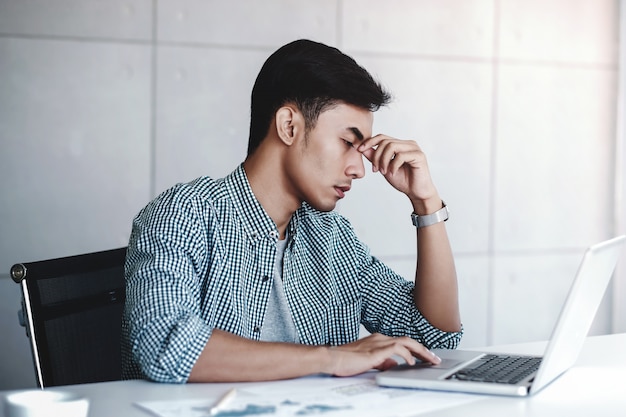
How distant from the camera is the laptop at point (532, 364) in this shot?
4.63ft

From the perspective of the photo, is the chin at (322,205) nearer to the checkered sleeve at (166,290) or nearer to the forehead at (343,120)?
the forehead at (343,120)

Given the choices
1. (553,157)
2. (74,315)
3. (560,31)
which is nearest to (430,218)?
(74,315)

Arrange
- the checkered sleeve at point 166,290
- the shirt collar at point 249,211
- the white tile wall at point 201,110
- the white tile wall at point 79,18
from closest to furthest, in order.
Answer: the checkered sleeve at point 166,290 < the shirt collar at point 249,211 < the white tile wall at point 79,18 < the white tile wall at point 201,110

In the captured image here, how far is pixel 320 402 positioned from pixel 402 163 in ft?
2.83

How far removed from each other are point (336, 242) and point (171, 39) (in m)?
1.57

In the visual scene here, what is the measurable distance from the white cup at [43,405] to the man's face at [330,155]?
1.07m

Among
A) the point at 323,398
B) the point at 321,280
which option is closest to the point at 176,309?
the point at 323,398

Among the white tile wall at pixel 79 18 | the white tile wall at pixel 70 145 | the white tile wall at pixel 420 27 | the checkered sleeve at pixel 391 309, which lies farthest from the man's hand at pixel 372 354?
the white tile wall at pixel 420 27

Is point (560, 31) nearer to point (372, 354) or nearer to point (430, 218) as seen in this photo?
point (430, 218)

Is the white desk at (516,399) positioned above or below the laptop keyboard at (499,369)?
below

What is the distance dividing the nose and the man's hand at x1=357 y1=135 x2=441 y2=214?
0.8 inches

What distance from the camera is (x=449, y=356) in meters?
1.76

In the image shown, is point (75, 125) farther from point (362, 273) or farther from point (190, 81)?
point (362, 273)

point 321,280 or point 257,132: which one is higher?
point 257,132
